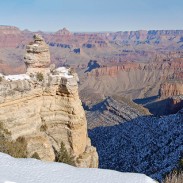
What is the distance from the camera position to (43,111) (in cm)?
2520

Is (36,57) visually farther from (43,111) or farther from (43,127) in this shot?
(43,127)

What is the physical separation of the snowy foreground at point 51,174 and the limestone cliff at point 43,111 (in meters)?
13.0

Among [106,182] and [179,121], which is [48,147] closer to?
[106,182]

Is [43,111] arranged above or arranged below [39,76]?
below

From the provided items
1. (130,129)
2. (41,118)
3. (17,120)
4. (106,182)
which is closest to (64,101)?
(41,118)

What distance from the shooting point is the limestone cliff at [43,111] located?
75.0 ft

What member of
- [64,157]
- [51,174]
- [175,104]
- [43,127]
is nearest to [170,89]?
[175,104]

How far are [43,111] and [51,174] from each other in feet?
55.3

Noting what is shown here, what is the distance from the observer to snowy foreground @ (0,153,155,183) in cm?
809

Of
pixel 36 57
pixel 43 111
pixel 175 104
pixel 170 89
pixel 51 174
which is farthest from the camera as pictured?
pixel 170 89

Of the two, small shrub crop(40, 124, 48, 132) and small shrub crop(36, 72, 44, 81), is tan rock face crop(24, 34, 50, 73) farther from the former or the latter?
small shrub crop(40, 124, 48, 132)

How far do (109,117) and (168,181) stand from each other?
76029 millimetres

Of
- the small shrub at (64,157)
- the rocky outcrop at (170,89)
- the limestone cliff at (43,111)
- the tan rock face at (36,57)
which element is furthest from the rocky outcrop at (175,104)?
the small shrub at (64,157)

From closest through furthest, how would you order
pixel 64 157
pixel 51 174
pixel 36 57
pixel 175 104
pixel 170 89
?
pixel 51 174
pixel 64 157
pixel 36 57
pixel 175 104
pixel 170 89
